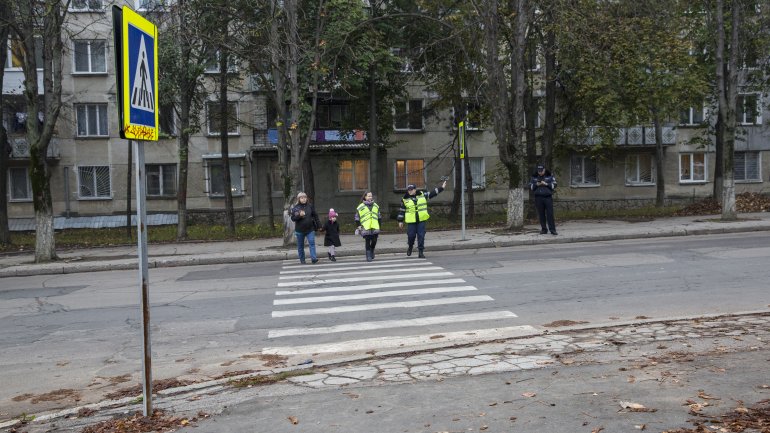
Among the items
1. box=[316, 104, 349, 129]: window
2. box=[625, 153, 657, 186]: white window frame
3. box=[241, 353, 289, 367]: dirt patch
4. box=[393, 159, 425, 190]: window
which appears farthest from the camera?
box=[625, 153, 657, 186]: white window frame

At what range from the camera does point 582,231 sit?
Result: 21031 mm

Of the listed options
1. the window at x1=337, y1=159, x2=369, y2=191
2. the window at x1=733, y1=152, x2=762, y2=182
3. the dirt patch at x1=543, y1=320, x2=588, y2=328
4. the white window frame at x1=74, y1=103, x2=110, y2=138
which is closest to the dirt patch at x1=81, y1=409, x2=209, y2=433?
the dirt patch at x1=543, y1=320, x2=588, y2=328

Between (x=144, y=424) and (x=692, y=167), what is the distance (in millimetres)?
41216

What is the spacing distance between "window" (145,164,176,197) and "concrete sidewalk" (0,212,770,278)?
15346 mm

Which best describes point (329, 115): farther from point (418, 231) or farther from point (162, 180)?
point (418, 231)

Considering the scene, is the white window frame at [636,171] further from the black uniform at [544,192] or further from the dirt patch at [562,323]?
the dirt patch at [562,323]

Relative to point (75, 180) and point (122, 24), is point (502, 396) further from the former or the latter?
point (75, 180)

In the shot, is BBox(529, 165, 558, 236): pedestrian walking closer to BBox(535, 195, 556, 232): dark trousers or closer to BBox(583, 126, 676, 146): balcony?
BBox(535, 195, 556, 232): dark trousers

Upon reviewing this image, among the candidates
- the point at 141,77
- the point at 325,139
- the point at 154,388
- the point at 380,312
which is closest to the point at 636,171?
the point at 325,139

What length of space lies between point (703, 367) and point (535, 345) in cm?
172

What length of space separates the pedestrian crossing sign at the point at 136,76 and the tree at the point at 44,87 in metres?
14.3

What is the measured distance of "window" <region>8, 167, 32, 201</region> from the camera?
36.7 meters

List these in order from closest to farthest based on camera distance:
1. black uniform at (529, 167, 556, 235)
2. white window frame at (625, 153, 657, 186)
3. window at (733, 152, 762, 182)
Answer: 1. black uniform at (529, 167, 556, 235)
2. white window frame at (625, 153, 657, 186)
3. window at (733, 152, 762, 182)

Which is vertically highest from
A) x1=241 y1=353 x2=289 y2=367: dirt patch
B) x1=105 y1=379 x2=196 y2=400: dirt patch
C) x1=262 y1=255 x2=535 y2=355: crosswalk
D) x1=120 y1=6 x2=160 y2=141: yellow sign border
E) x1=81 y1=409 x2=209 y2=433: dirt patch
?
x1=120 y1=6 x2=160 y2=141: yellow sign border
